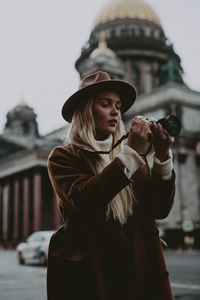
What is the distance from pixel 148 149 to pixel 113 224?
415 millimetres

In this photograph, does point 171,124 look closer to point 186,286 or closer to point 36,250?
point 186,286

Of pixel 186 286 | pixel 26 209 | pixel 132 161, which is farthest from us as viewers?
pixel 26 209

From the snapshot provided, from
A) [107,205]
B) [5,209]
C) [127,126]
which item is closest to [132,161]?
[107,205]

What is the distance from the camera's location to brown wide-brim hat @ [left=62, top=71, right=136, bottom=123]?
2791mm

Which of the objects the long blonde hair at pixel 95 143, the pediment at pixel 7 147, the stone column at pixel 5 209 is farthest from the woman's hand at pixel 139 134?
the stone column at pixel 5 209

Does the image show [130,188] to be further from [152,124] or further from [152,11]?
[152,11]

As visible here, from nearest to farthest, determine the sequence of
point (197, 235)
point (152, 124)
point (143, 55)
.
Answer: point (152, 124)
point (197, 235)
point (143, 55)

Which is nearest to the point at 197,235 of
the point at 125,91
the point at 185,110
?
the point at 185,110

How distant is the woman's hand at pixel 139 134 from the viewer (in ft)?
8.07

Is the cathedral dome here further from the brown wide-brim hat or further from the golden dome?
the brown wide-brim hat

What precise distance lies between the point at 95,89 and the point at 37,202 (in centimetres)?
4576

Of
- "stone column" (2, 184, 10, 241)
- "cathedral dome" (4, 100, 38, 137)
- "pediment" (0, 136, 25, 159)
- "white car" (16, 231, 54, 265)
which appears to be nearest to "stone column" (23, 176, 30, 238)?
"stone column" (2, 184, 10, 241)

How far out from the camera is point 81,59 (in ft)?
213

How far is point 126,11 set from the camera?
62688mm
